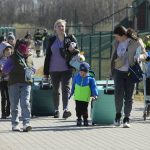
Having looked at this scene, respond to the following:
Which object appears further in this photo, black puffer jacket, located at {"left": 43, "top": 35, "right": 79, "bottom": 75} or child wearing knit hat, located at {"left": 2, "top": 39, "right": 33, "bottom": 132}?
black puffer jacket, located at {"left": 43, "top": 35, "right": 79, "bottom": 75}

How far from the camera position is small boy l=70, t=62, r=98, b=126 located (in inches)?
519

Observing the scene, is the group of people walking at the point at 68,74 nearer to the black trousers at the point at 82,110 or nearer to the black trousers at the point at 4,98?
the black trousers at the point at 82,110

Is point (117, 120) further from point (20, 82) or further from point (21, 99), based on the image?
point (20, 82)

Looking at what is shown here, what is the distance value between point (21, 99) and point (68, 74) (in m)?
2.31

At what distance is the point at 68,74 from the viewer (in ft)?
47.3

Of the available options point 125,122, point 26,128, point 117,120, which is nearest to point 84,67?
point 117,120

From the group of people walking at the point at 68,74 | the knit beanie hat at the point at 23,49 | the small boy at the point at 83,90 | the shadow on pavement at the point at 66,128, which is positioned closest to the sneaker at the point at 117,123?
the group of people walking at the point at 68,74

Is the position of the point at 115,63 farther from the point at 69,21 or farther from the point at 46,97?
the point at 69,21

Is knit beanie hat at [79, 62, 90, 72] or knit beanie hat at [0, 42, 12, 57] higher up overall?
knit beanie hat at [0, 42, 12, 57]

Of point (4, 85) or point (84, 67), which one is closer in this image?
point (84, 67)

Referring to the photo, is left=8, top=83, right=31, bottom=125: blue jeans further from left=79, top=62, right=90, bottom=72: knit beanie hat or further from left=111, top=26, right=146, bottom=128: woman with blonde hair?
left=111, top=26, right=146, bottom=128: woman with blonde hair

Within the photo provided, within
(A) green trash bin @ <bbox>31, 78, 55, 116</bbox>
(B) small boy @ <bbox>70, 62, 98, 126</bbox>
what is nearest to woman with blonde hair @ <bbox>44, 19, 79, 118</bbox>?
(A) green trash bin @ <bbox>31, 78, 55, 116</bbox>

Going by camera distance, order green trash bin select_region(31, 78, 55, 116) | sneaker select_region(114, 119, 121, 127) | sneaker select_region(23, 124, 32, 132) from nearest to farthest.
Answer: sneaker select_region(23, 124, 32, 132) → sneaker select_region(114, 119, 121, 127) → green trash bin select_region(31, 78, 55, 116)

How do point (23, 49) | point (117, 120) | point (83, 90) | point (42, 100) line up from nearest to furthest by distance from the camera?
point (23, 49), point (117, 120), point (83, 90), point (42, 100)
